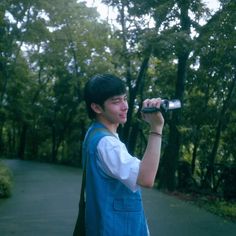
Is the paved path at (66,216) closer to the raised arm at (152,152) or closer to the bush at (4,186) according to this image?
the bush at (4,186)

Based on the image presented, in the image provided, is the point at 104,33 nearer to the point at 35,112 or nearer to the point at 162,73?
the point at 162,73

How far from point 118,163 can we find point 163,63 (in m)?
14.2

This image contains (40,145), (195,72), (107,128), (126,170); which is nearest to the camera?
(126,170)

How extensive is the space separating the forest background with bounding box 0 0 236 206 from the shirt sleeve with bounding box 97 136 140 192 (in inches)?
23.4

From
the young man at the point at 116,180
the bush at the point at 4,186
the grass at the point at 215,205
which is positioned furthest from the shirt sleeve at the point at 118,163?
the bush at the point at 4,186

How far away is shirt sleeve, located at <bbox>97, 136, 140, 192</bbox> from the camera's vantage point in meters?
1.88

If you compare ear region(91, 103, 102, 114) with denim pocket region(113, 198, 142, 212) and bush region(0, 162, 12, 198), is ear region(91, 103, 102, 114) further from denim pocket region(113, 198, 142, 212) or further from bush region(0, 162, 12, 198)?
bush region(0, 162, 12, 198)

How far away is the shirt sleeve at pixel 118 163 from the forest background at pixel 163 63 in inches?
23.4

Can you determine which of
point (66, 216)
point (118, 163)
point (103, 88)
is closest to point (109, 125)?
point (103, 88)

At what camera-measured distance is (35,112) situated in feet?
118

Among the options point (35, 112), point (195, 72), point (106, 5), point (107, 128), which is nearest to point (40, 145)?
point (35, 112)

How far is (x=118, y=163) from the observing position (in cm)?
189

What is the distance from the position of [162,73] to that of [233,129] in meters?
3.59

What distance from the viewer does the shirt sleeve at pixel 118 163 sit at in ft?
6.16
